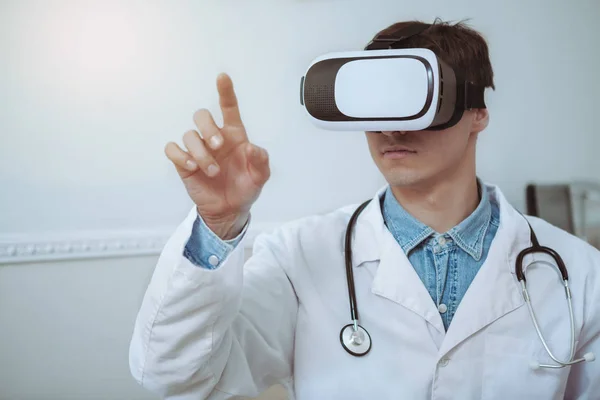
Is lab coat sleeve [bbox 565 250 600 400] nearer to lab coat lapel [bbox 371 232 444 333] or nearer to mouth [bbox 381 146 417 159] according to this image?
lab coat lapel [bbox 371 232 444 333]

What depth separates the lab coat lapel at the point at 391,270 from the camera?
826 mm

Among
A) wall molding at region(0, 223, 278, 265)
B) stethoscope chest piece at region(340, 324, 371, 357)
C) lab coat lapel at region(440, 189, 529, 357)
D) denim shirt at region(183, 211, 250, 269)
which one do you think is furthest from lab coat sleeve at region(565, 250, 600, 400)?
wall molding at region(0, 223, 278, 265)

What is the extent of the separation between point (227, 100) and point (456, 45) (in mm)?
480

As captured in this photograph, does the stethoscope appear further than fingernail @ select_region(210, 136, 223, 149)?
Yes

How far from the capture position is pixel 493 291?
2.77 feet

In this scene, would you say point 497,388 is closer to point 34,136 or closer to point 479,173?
point 479,173

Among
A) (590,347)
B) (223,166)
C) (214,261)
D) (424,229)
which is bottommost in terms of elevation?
(590,347)

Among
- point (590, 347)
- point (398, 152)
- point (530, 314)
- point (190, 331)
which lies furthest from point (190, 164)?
point (590, 347)

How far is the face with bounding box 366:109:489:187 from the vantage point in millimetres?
827

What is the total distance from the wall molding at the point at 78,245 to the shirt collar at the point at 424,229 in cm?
51

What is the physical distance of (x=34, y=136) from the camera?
4.44 feet

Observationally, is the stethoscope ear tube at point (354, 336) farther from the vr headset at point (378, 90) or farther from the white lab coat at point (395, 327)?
the vr headset at point (378, 90)

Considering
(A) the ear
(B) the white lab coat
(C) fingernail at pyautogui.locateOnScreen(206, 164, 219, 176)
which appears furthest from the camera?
(A) the ear

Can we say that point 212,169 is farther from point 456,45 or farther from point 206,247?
point 456,45
